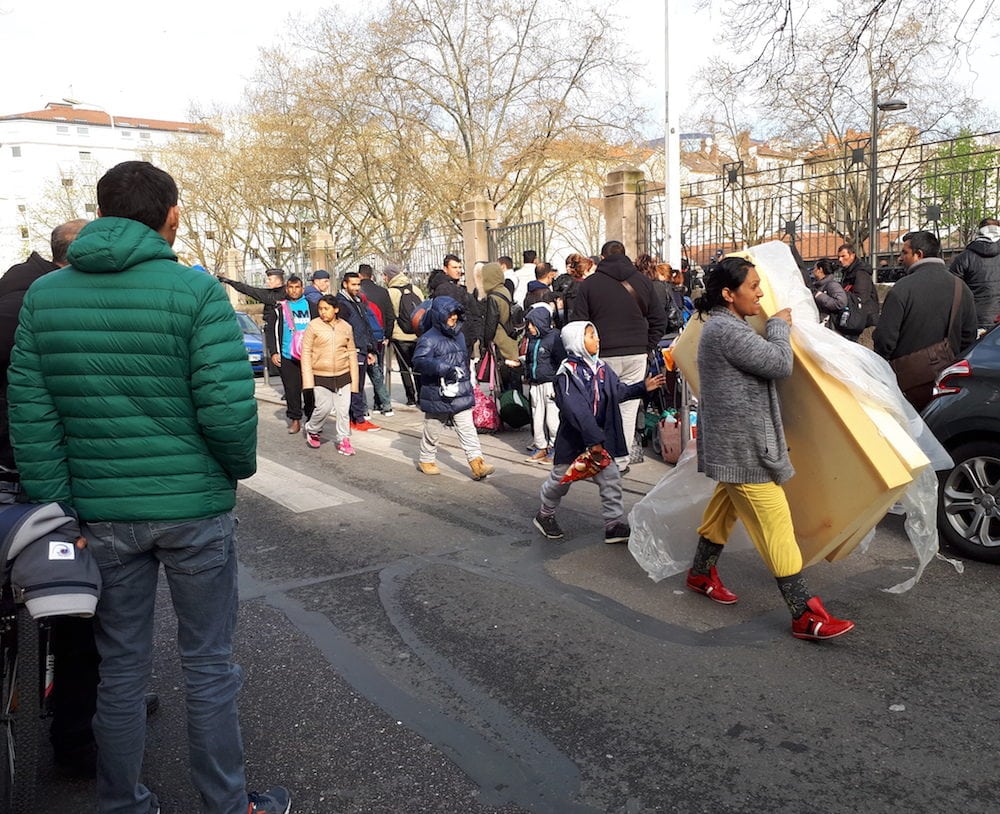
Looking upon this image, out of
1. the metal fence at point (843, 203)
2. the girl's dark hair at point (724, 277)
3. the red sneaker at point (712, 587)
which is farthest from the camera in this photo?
the metal fence at point (843, 203)

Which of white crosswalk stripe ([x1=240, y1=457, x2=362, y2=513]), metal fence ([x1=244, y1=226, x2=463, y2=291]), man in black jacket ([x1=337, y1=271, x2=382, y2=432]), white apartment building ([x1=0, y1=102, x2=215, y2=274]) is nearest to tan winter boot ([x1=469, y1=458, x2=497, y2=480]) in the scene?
white crosswalk stripe ([x1=240, y1=457, x2=362, y2=513])

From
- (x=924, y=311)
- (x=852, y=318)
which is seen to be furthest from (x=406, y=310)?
(x=924, y=311)

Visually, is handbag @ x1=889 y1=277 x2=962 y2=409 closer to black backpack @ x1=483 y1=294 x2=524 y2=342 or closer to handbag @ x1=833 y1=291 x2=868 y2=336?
handbag @ x1=833 y1=291 x2=868 y2=336

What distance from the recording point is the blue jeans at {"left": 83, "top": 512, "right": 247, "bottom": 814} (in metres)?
2.62

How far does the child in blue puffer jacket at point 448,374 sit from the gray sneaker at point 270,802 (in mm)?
5148

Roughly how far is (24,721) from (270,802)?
821 mm

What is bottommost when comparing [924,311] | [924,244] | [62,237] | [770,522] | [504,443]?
[504,443]

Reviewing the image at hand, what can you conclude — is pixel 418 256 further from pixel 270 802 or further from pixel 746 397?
pixel 270 802

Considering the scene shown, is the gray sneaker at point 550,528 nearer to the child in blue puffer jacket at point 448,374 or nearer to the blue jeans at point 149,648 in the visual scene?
the child in blue puffer jacket at point 448,374

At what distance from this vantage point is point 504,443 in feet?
32.8

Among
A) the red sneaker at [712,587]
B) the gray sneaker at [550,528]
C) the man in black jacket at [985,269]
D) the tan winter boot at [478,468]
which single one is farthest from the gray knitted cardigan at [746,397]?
the man in black jacket at [985,269]

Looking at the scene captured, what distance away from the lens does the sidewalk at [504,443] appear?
7908 millimetres

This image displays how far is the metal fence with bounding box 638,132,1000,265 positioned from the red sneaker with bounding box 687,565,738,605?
730cm

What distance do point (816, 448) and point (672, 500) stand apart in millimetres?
936
